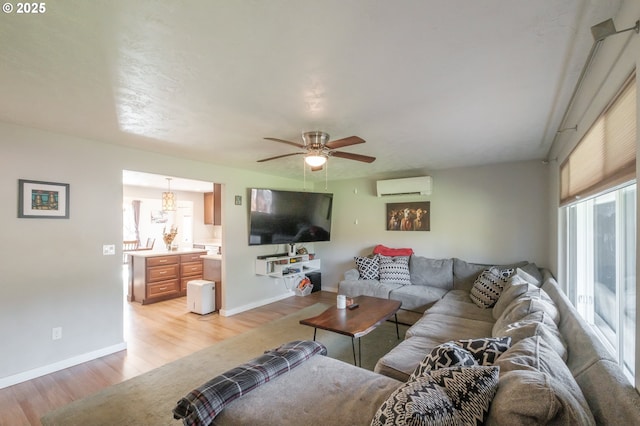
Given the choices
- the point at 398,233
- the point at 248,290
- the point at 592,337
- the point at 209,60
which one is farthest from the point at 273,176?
the point at 592,337

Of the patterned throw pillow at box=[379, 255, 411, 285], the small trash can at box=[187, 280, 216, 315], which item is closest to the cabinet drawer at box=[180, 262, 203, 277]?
the small trash can at box=[187, 280, 216, 315]

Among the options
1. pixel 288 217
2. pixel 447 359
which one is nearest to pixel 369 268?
pixel 288 217

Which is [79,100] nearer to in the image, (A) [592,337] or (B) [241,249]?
(B) [241,249]

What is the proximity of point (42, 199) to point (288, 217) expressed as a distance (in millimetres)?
3177

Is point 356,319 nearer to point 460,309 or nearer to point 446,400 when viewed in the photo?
point 460,309

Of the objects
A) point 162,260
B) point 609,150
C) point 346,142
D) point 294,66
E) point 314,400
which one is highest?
point 294,66

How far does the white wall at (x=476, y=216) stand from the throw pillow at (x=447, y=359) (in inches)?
138

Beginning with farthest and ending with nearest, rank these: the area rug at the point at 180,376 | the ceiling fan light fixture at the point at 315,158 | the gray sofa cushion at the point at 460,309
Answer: the gray sofa cushion at the point at 460,309 < the ceiling fan light fixture at the point at 315,158 < the area rug at the point at 180,376

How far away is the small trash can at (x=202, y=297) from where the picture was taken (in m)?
4.42

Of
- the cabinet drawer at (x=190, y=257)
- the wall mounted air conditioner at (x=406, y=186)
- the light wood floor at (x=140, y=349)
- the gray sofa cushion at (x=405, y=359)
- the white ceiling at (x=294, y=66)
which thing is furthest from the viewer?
the cabinet drawer at (x=190, y=257)

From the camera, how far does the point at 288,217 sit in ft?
16.8

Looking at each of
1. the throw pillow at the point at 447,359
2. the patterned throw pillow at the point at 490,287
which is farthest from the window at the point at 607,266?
the throw pillow at the point at 447,359

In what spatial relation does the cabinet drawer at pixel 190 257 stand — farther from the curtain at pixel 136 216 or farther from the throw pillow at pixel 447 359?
the throw pillow at pixel 447 359

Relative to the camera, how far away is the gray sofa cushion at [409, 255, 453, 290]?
4340mm
